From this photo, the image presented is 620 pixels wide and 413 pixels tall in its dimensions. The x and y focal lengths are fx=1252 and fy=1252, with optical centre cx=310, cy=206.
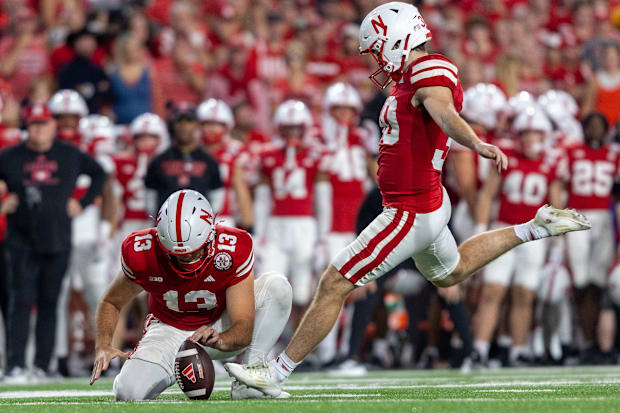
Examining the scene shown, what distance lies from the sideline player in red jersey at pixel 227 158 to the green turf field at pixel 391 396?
2056mm

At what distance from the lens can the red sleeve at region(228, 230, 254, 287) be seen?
5801mm

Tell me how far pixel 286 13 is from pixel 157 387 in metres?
8.22

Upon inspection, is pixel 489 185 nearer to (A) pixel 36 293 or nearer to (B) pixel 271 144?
(B) pixel 271 144

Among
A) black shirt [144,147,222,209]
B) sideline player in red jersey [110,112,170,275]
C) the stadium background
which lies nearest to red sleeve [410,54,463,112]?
black shirt [144,147,222,209]

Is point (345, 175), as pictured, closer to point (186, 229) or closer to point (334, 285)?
point (334, 285)

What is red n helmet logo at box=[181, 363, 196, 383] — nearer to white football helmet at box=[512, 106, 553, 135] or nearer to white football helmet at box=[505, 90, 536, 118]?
white football helmet at box=[512, 106, 553, 135]

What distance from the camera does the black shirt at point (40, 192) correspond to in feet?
29.5

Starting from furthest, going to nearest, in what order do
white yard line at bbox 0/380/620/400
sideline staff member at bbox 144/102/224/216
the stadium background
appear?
the stadium background, sideline staff member at bbox 144/102/224/216, white yard line at bbox 0/380/620/400

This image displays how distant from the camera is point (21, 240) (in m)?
9.02

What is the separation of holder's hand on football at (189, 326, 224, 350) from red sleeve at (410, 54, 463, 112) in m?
1.49

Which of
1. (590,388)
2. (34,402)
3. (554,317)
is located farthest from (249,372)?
(554,317)

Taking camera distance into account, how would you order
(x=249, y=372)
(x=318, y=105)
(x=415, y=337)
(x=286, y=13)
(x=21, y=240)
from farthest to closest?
(x=286, y=13) → (x=318, y=105) → (x=415, y=337) → (x=21, y=240) → (x=249, y=372)

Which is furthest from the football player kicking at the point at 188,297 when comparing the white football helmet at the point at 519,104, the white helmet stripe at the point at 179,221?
the white football helmet at the point at 519,104

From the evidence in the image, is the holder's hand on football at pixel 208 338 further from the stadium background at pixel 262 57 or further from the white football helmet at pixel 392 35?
the stadium background at pixel 262 57
